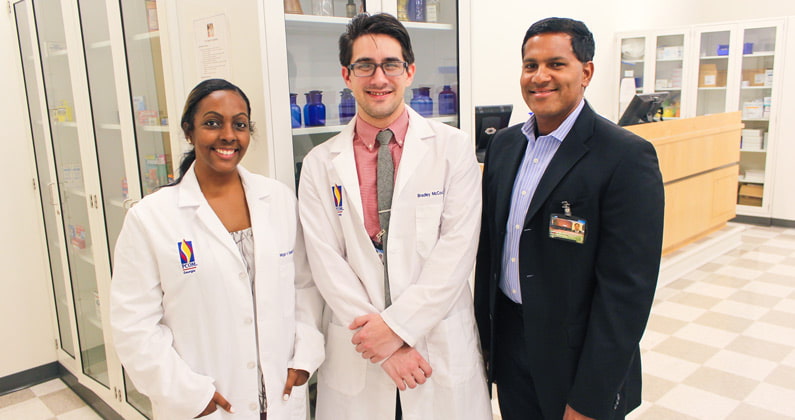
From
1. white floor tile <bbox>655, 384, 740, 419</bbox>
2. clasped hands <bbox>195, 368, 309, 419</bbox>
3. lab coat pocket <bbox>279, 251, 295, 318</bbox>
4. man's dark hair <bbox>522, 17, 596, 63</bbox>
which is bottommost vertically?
white floor tile <bbox>655, 384, 740, 419</bbox>

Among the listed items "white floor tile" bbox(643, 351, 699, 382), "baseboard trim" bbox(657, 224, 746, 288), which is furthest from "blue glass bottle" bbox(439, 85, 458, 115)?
"baseboard trim" bbox(657, 224, 746, 288)

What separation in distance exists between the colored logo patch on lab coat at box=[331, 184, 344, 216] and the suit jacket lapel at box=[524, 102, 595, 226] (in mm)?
571

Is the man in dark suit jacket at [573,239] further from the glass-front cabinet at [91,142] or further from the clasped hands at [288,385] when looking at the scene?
the glass-front cabinet at [91,142]

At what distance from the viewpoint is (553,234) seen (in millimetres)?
1636

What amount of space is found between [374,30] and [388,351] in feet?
3.15

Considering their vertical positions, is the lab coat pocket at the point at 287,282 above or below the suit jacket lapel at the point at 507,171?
below

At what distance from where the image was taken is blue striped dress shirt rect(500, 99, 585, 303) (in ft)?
5.66

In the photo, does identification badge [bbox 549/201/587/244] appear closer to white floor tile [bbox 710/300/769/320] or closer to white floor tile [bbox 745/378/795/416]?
white floor tile [bbox 745/378/795/416]

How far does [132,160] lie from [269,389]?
146 cm

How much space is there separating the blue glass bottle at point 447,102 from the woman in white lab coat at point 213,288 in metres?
1.14

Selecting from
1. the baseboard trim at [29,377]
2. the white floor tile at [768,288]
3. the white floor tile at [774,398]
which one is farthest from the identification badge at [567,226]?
the white floor tile at [768,288]

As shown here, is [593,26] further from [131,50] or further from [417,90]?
[131,50]

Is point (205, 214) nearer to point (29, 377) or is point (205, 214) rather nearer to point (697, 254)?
point (29, 377)

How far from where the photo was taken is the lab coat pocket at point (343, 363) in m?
1.83
